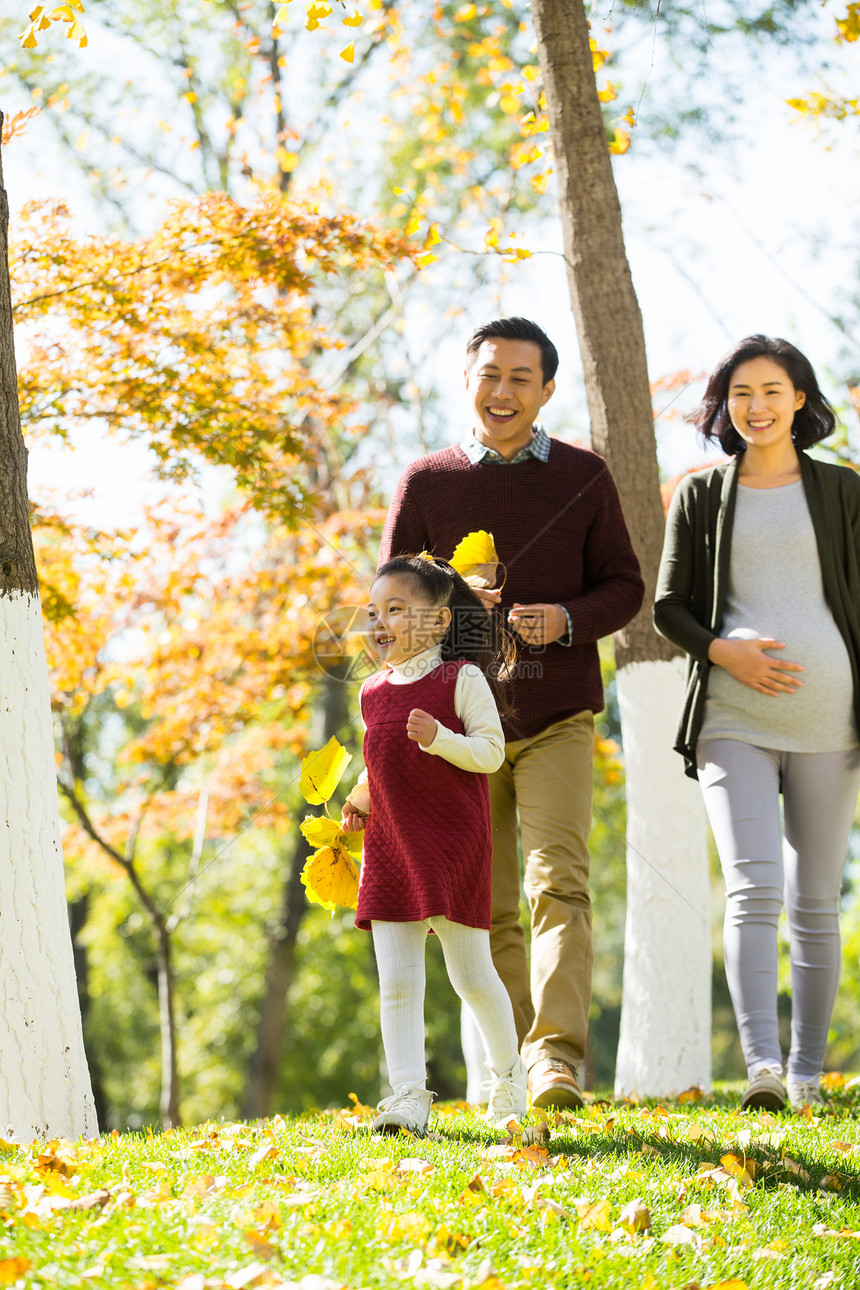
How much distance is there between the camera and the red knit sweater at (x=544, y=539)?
397cm

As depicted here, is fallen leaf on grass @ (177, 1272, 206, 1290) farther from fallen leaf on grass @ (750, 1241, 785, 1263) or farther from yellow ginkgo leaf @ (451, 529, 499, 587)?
yellow ginkgo leaf @ (451, 529, 499, 587)

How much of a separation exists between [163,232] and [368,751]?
3.65 metres

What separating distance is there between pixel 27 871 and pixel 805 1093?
8.79 feet

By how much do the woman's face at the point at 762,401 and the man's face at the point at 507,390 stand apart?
0.65 metres

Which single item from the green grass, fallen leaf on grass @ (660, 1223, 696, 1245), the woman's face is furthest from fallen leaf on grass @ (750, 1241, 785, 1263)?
the woman's face

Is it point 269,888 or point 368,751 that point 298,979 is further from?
point 368,751

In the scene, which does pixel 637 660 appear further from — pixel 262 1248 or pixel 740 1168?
pixel 262 1248

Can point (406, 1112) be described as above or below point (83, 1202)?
below

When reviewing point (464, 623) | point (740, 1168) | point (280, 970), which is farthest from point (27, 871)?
point (280, 970)

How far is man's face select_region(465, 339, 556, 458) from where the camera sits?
158 inches

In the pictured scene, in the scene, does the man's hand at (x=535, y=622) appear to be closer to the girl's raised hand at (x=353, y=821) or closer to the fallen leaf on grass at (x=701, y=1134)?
the girl's raised hand at (x=353, y=821)

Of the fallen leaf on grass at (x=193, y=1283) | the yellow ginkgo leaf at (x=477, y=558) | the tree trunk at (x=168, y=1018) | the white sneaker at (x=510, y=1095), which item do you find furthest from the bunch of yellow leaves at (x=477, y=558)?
the tree trunk at (x=168, y=1018)

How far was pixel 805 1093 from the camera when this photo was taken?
13.0 feet

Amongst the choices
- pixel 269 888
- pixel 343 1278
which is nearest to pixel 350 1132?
pixel 343 1278
